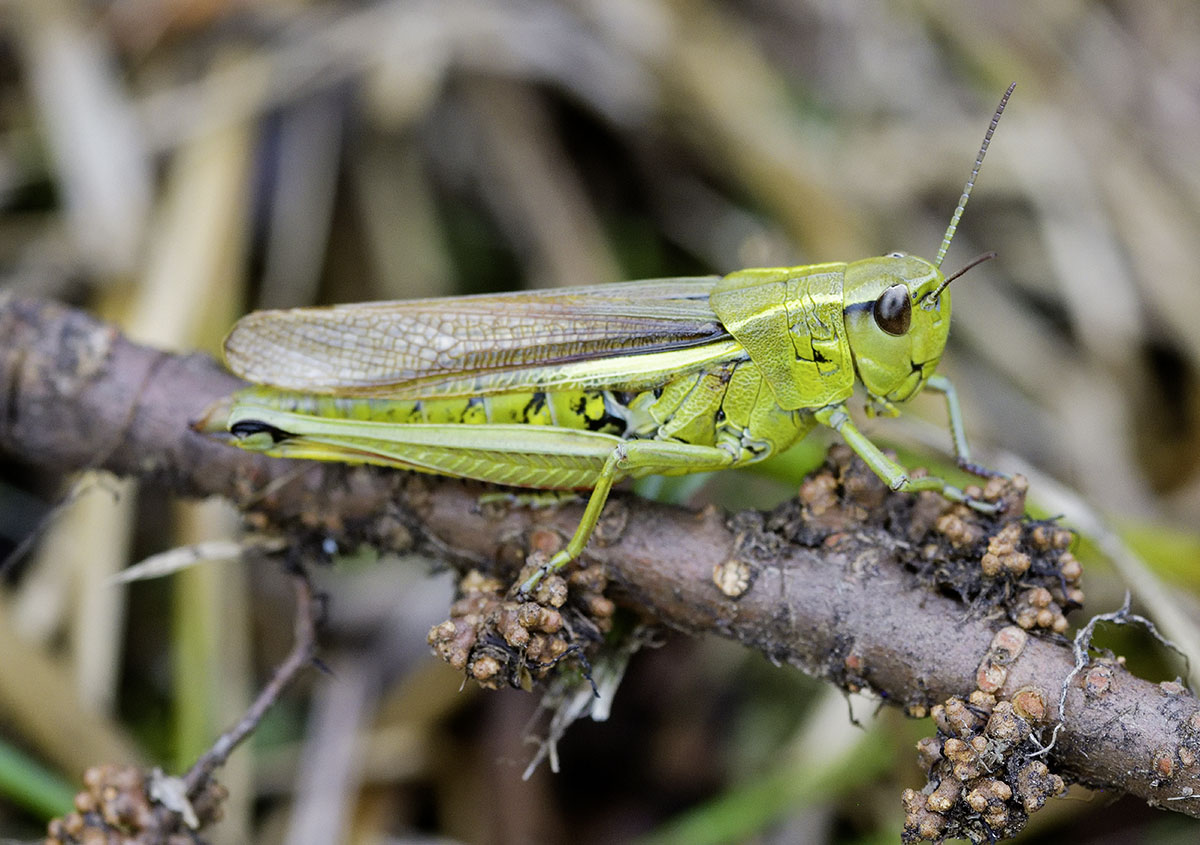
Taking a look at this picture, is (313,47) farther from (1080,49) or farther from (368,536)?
(1080,49)

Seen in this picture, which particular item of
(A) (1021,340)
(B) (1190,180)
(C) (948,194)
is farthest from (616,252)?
(B) (1190,180)

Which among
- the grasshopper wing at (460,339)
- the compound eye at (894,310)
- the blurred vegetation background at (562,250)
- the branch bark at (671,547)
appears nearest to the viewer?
the branch bark at (671,547)

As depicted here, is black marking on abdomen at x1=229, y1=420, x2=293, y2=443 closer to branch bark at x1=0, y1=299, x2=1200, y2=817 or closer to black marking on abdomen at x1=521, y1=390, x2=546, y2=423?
branch bark at x1=0, y1=299, x2=1200, y2=817

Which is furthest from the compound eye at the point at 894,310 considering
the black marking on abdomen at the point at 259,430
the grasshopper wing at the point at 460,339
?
the black marking on abdomen at the point at 259,430

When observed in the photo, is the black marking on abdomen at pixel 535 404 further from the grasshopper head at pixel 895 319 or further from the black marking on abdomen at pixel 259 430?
the grasshopper head at pixel 895 319

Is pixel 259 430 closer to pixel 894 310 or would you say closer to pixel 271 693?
pixel 271 693

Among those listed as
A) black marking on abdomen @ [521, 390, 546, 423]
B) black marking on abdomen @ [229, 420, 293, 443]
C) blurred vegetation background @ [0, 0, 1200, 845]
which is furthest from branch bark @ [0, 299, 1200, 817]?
blurred vegetation background @ [0, 0, 1200, 845]

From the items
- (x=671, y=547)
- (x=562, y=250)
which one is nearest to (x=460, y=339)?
(x=671, y=547)
